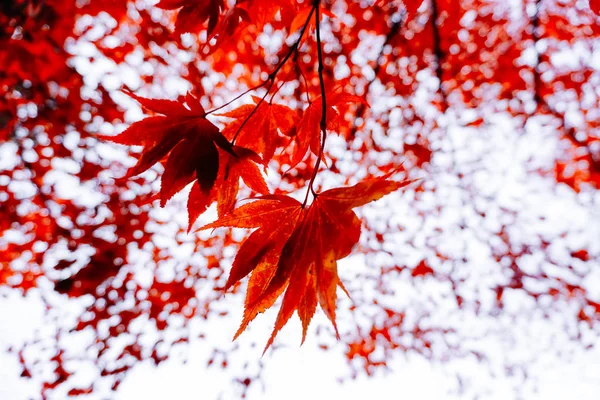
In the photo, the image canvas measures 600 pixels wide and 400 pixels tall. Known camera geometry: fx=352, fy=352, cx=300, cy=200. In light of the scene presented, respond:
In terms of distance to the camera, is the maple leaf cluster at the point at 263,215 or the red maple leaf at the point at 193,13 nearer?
the maple leaf cluster at the point at 263,215

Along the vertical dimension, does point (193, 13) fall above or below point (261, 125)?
above

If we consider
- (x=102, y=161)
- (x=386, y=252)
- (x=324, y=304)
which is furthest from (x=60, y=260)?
(x=324, y=304)

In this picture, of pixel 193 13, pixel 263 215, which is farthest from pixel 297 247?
pixel 193 13

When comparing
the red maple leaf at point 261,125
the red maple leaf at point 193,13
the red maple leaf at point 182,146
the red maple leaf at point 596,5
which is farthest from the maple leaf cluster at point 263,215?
the red maple leaf at point 596,5

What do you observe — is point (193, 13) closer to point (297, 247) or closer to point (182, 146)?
point (182, 146)

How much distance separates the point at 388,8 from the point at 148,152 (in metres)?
5.60

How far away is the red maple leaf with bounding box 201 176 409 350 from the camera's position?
0.96m

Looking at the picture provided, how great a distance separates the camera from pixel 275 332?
97cm

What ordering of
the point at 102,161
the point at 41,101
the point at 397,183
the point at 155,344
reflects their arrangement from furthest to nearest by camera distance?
the point at 155,344 → the point at 102,161 → the point at 41,101 → the point at 397,183

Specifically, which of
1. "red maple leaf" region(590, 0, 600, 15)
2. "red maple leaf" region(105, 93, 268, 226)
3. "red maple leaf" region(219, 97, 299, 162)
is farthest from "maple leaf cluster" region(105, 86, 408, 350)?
"red maple leaf" region(590, 0, 600, 15)

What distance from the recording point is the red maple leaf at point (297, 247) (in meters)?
0.96

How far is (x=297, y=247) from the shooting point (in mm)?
1044

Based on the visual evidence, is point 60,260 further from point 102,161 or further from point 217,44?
point 217,44

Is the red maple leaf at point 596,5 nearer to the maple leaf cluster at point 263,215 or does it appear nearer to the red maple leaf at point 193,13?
the maple leaf cluster at point 263,215
